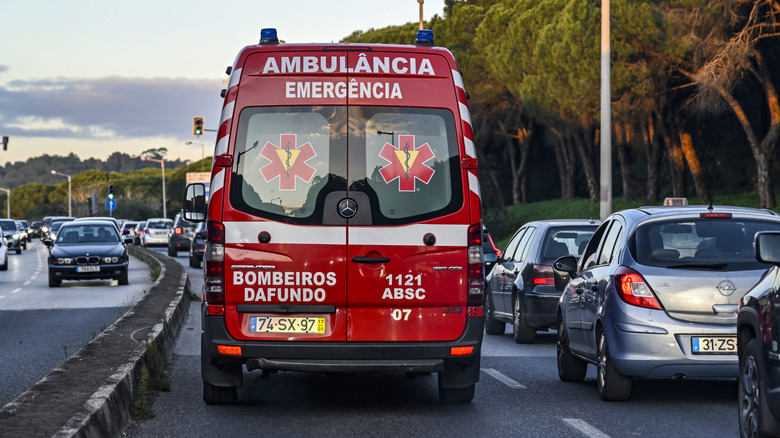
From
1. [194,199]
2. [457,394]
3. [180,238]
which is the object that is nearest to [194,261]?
→ [180,238]

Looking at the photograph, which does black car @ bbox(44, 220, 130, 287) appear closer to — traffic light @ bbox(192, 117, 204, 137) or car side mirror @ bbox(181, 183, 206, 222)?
car side mirror @ bbox(181, 183, 206, 222)

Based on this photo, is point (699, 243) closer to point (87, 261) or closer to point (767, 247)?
point (767, 247)

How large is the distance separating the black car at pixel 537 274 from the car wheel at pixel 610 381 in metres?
4.47

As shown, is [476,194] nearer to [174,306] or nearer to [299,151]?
[299,151]

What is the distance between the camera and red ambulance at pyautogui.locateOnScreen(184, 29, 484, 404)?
27.2ft

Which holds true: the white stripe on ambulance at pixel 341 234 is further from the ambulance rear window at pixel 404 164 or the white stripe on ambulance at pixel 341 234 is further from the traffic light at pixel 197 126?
the traffic light at pixel 197 126

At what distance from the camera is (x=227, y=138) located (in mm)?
8289

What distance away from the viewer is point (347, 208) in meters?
8.32

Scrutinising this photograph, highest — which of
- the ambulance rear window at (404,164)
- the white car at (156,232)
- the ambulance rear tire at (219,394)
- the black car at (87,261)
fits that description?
the ambulance rear window at (404,164)

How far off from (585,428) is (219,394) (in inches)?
111

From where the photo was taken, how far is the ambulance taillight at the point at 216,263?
830cm

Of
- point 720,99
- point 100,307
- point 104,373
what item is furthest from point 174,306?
point 720,99

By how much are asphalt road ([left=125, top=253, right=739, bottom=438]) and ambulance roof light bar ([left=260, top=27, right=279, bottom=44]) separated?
2744mm

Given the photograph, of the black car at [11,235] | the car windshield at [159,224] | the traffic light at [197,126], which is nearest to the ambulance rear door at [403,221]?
the traffic light at [197,126]
